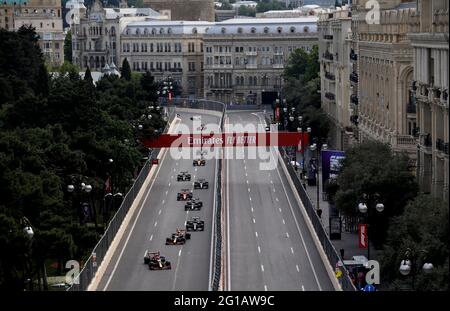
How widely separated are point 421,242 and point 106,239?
2185cm

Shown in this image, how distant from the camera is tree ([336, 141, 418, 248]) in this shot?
238 feet

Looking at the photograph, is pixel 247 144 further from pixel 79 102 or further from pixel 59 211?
pixel 59 211

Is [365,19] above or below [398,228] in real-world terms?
above

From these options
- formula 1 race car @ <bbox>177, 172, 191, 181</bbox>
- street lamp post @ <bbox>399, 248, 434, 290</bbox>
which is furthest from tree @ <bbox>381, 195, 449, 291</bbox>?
formula 1 race car @ <bbox>177, 172, 191, 181</bbox>

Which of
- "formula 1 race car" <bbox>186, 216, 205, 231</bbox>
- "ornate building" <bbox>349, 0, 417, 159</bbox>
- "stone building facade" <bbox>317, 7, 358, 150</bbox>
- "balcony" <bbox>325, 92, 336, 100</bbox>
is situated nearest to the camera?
"formula 1 race car" <bbox>186, 216, 205, 231</bbox>

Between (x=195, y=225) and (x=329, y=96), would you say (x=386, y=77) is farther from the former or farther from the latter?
(x=329, y=96)

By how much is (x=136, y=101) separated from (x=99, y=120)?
144 feet

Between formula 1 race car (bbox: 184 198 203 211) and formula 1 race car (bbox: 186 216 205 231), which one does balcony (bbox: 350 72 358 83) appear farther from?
formula 1 race car (bbox: 186 216 205 231)

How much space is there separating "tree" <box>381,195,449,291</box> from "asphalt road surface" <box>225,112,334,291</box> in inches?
177

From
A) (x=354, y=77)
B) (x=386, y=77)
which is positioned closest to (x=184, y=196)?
(x=386, y=77)

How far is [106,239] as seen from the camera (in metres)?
74.8

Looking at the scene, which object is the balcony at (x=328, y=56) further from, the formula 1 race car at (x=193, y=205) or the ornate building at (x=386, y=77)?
the formula 1 race car at (x=193, y=205)
